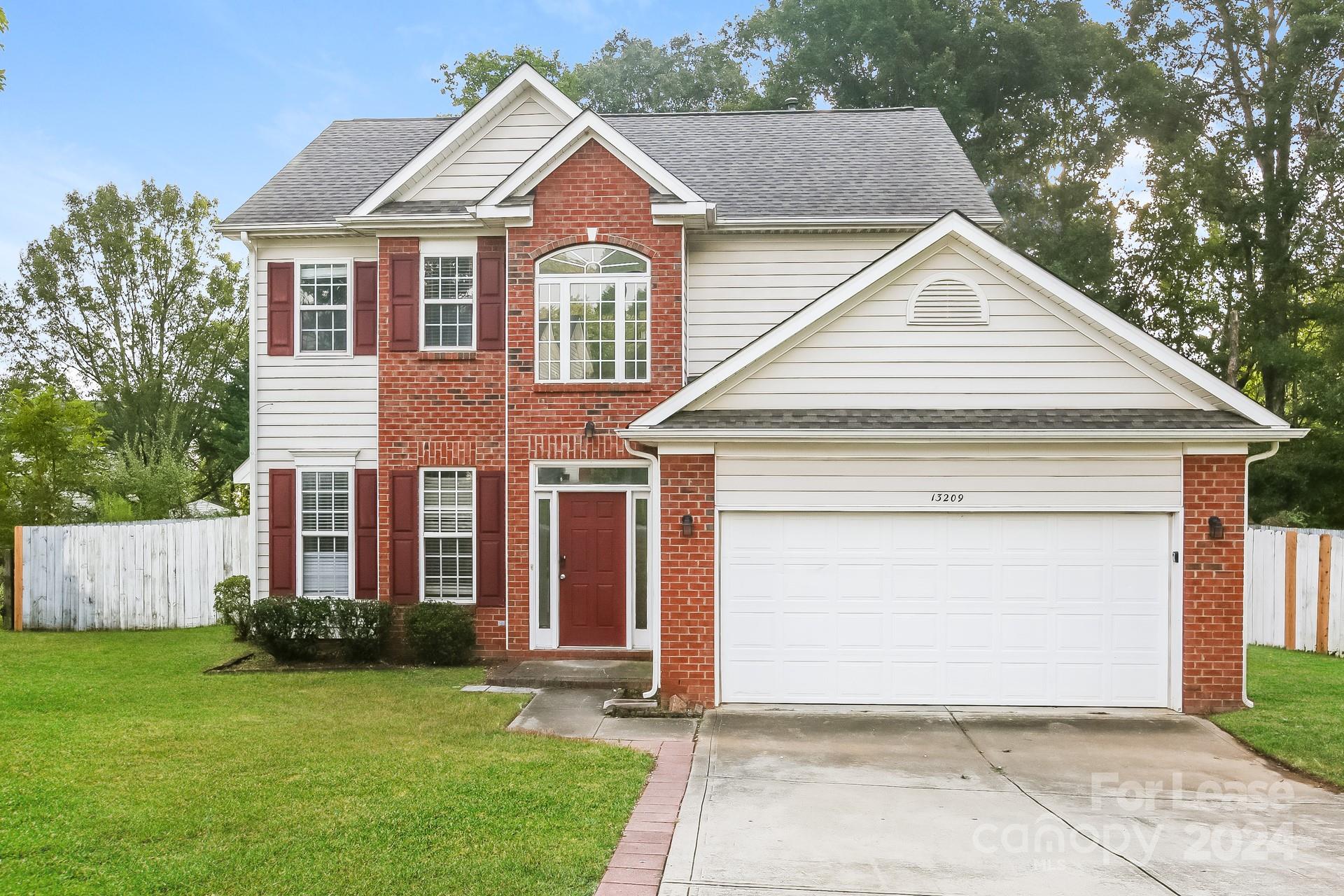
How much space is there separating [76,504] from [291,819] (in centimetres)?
1823

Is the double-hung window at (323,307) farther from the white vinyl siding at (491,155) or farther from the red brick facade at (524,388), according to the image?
the white vinyl siding at (491,155)

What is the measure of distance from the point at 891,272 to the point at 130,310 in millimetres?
32885

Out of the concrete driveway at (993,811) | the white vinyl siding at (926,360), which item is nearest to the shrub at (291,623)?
the concrete driveway at (993,811)

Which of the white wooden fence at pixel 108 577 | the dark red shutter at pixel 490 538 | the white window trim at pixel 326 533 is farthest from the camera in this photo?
the white wooden fence at pixel 108 577

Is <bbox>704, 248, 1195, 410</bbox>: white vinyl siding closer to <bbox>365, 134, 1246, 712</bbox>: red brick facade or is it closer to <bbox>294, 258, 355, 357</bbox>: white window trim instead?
<bbox>365, 134, 1246, 712</bbox>: red brick facade

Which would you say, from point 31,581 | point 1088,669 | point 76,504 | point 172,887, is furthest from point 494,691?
point 76,504

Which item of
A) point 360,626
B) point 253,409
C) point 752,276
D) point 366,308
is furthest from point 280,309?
point 752,276

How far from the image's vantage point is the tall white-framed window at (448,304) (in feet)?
45.2

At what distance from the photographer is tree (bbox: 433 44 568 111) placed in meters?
30.1

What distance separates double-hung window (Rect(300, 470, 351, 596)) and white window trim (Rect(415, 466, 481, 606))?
115 cm

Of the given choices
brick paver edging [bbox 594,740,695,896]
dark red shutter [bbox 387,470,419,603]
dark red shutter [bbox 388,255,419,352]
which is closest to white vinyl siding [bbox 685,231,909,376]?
dark red shutter [bbox 388,255,419,352]

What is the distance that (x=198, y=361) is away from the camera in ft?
116

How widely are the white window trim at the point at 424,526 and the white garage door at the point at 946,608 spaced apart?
14.9 ft

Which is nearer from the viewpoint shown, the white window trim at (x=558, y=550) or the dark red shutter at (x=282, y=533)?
the white window trim at (x=558, y=550)
